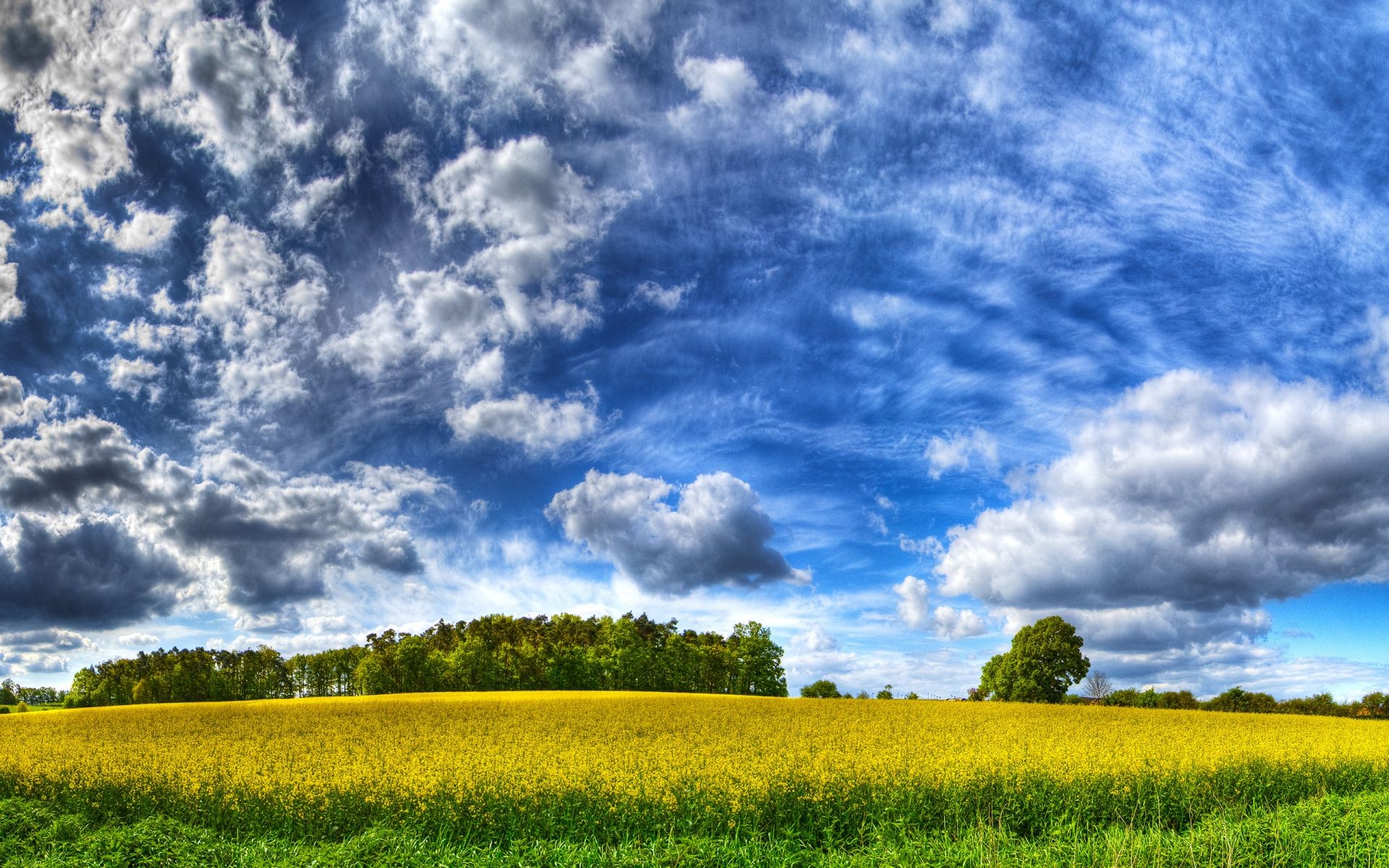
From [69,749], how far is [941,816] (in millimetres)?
26983

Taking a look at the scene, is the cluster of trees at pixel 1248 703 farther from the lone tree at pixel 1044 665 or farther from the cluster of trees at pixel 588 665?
the cluster of trees at pixel 588 665

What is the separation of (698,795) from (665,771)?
2.05m

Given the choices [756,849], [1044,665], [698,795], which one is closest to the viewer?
[756,849]

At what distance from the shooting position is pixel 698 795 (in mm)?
13859

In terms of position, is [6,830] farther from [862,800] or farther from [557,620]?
[557,620]

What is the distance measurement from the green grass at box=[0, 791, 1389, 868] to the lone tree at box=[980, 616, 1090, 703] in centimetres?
4004

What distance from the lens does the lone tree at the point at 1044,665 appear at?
1987 inches

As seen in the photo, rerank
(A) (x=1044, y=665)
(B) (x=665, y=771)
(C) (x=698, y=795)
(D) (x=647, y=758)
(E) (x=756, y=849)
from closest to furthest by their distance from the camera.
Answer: (E) (x=756, y=849) → (C) (x=698, y=795) → (B) (x=665, y=771) → (D) (x=647, y=758) → (A) (x=1044, y=665)

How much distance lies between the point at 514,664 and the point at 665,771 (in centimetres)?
5852

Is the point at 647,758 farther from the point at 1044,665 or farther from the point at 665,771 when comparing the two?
the point at 1044,665

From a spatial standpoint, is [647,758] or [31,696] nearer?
[647,758]

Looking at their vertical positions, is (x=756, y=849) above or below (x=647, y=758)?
above

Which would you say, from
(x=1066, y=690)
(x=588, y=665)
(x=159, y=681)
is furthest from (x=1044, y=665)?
(x=159, y=681)

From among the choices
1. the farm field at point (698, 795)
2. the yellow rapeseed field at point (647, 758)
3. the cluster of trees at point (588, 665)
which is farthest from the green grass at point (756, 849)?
the cluster of trees at point (588, 665)
